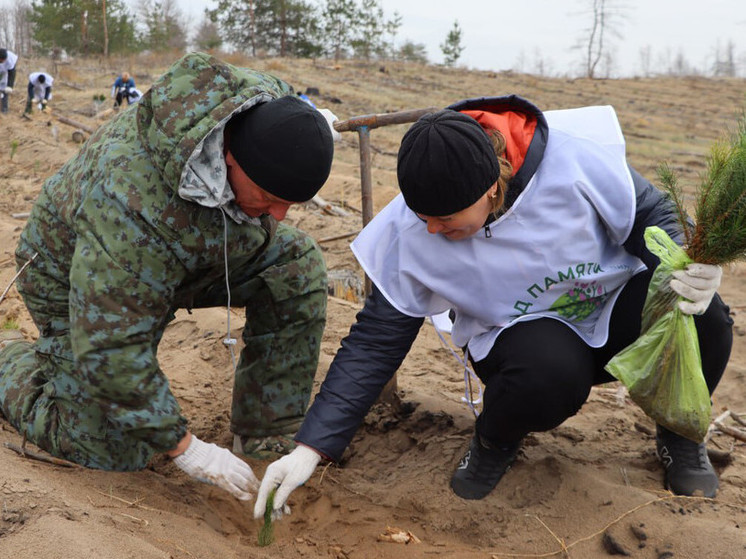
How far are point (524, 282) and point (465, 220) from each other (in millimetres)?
337

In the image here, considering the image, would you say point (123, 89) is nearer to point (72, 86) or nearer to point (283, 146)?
point (72, 86)

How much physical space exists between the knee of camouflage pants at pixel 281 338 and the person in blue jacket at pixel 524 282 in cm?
40

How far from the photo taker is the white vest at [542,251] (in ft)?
7.08

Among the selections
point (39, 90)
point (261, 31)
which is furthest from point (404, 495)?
point (261, 31)

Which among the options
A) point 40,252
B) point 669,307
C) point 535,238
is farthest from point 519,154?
point 40,252

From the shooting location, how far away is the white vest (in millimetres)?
2158

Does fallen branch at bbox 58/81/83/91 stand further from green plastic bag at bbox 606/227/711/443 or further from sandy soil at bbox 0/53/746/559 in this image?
green plastic bag at bbox 606/227/711/443

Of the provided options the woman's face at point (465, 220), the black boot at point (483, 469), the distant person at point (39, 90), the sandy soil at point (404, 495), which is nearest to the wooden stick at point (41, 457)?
the sandy soil at point (404, 495)

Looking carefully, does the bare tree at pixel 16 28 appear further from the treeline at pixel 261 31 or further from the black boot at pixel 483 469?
the black boot at pixel 483 469

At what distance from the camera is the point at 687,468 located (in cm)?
233

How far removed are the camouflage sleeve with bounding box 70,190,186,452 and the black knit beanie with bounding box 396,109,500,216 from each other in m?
0.74

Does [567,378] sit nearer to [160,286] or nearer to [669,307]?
[669,307]

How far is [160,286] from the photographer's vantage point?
2.11 m

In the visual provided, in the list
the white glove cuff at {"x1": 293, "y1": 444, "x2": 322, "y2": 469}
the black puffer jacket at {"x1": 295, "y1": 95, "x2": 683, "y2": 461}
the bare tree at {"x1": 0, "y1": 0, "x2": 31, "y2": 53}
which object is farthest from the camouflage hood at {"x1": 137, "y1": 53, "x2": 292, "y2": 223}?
the bare tree at {"x1": 0, "y1": 0, "x2": 31, "y2": 53}
